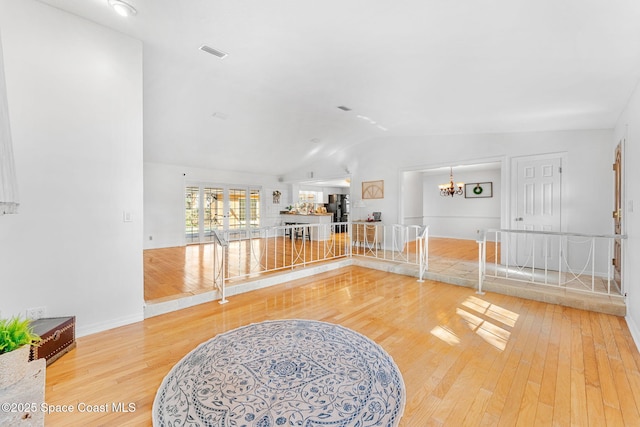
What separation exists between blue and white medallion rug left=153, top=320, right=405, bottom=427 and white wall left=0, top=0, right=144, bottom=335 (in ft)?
4.25

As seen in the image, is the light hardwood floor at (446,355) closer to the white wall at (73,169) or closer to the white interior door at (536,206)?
the white wall at (73,169)

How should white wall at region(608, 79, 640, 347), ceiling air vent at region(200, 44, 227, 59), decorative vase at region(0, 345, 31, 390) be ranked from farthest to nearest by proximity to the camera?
1. ceiling air vent at region(200, 44, 227, 59)
2. white wall at region(608, 79, 640, 347)
3. decorative vase at region(0, 345, 31, 390)

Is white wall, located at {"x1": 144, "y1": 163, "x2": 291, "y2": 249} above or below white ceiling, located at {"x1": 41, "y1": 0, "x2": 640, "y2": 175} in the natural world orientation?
below

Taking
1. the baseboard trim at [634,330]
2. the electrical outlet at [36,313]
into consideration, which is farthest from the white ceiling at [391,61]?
the electrical outlet at [36,313]

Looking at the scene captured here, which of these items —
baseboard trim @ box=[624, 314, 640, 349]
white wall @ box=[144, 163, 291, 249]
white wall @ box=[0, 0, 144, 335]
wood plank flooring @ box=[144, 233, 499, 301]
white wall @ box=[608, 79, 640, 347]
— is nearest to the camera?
white wall @ box=[0, 0, 144, 335]

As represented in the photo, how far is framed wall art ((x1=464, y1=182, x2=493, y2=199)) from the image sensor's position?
328 inches

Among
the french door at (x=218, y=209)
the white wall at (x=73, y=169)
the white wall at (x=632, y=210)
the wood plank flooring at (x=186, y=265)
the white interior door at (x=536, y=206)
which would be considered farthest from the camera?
the french door at (x=218, y=209)

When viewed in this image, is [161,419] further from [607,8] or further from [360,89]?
[360,89]

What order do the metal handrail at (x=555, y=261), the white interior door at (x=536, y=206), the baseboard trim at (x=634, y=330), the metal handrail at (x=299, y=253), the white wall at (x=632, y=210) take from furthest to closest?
1. the white interior door at (x=536, y=206)
2. the metal handrail at (x=299, y=253)
3. the metal handrail at (x=555, y=261)
4. the white wall at (x=632, y=210)
5. the baseboard trim at (x=634, y=330)

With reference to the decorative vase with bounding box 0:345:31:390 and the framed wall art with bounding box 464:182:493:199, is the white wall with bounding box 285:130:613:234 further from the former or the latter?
the decorative vase with bounding box 0:345:31:390

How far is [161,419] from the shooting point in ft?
5.08

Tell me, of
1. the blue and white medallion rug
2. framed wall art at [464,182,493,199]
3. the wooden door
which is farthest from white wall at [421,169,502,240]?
the blue and white medallion rug

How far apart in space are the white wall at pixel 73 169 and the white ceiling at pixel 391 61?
0.34 m

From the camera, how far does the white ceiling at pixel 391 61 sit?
217 cm
